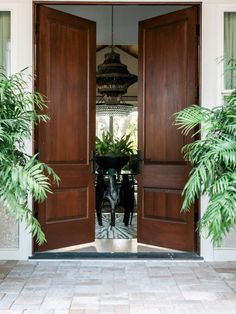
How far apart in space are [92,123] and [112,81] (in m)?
2.45

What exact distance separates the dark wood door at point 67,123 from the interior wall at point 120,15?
0.45 m

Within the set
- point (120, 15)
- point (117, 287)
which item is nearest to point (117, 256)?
point (117, 287)

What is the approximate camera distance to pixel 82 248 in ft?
15.4

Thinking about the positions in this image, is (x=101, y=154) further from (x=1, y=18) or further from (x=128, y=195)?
(x=1, y=18)

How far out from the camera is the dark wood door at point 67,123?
4324 mm

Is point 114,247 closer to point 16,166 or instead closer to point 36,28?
point 16,166

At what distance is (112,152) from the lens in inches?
246

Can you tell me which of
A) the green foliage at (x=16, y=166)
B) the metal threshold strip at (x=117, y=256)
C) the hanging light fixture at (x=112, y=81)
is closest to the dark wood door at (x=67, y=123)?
the metal threshold strip at (x=117, y=256)

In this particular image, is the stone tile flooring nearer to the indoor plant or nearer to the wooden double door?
the wooden double door

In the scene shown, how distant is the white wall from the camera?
13.7 feet

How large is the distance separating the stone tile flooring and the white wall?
15cm

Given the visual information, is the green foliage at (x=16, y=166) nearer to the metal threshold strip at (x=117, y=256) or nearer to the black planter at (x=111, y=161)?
the metal threshold strip at (x=117, y=256)

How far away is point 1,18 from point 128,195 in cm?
313

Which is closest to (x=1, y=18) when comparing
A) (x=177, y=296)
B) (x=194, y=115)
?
(x=194, y=115)
